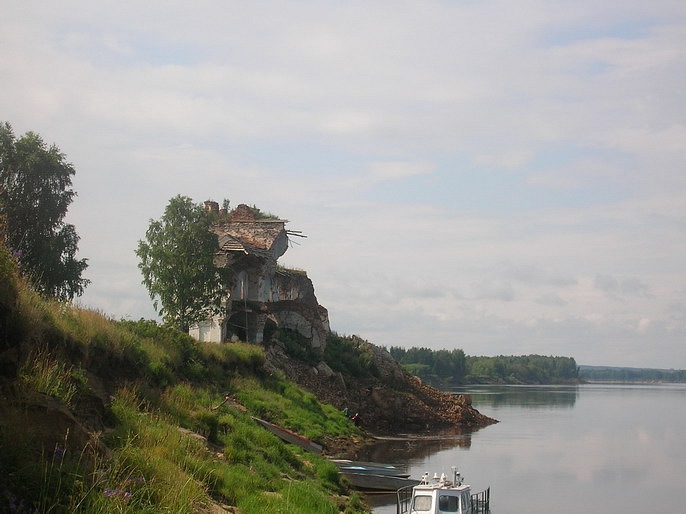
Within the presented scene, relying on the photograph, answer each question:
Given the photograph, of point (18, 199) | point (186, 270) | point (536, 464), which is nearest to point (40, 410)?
point (186, 270)

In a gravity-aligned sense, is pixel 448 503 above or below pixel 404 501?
above

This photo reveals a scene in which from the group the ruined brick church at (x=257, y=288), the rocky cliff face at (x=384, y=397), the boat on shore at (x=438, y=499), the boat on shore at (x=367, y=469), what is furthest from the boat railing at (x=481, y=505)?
the ruined brick church at (x=257, y=288)

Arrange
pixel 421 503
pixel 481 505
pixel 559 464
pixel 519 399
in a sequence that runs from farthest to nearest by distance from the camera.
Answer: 1. pixel 519 399
2. pixel 559 464
3. pixel 481 505
4. pixel 421 503

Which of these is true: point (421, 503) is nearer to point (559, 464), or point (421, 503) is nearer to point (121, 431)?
point (121, 431)

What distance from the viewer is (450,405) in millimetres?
64688

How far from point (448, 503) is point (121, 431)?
1336 cm

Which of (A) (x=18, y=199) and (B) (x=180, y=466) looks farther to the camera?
(A) (x=18, y=199)

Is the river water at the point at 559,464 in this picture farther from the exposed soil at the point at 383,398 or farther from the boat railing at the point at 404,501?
the exposed soil at the point at 383,398

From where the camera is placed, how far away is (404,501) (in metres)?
25.8

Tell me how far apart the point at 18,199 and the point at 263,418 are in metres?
19.1

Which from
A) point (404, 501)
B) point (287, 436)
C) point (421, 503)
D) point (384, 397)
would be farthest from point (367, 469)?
point (384, 397)

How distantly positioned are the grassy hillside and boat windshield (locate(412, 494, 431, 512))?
2.11 m

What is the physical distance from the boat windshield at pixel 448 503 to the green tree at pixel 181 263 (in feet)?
59.2

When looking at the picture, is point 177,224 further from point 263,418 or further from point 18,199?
point 263,418
